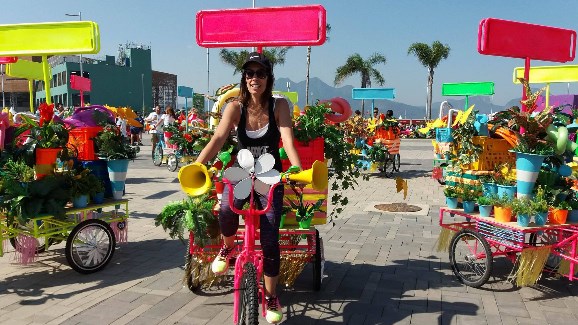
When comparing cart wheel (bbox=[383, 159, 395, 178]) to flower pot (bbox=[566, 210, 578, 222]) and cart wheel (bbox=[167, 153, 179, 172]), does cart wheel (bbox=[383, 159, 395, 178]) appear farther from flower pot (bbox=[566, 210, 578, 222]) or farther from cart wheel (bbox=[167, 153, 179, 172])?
flower pot (bbox=[566, 210, 578, 222])

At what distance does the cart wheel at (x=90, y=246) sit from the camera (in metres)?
4.67

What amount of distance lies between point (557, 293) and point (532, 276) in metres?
0.43

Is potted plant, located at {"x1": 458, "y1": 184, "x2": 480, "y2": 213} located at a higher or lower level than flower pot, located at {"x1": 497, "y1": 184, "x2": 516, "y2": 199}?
lower

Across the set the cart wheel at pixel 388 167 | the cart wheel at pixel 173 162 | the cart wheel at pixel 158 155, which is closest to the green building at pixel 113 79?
the cart wheel at pixel 158 155

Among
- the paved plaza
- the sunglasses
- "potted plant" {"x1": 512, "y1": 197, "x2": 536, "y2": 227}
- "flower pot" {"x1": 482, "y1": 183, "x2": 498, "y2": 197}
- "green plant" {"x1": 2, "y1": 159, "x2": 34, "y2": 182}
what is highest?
the sunglasses

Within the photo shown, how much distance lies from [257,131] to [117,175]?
2.57 meters

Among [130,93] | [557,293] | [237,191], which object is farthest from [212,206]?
[130,93]

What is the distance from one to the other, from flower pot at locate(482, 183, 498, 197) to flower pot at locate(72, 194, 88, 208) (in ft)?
14.4

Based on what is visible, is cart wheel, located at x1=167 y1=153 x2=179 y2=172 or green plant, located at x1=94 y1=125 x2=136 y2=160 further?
cart wheel, located at x1=167 y1=153 x2=179 y2=172

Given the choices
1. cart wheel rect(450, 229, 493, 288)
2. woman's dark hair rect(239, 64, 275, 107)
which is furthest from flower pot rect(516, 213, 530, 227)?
woman's dark hair rect(239, 64, 275, 107)

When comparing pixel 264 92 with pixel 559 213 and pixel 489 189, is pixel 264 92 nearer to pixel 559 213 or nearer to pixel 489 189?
pixel 489 189

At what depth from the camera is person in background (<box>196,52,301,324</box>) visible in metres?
3.27

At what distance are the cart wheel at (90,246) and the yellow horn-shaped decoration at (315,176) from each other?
298 centimetres

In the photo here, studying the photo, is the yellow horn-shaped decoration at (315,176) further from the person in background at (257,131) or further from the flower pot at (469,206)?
the flower pot at (469,206)
